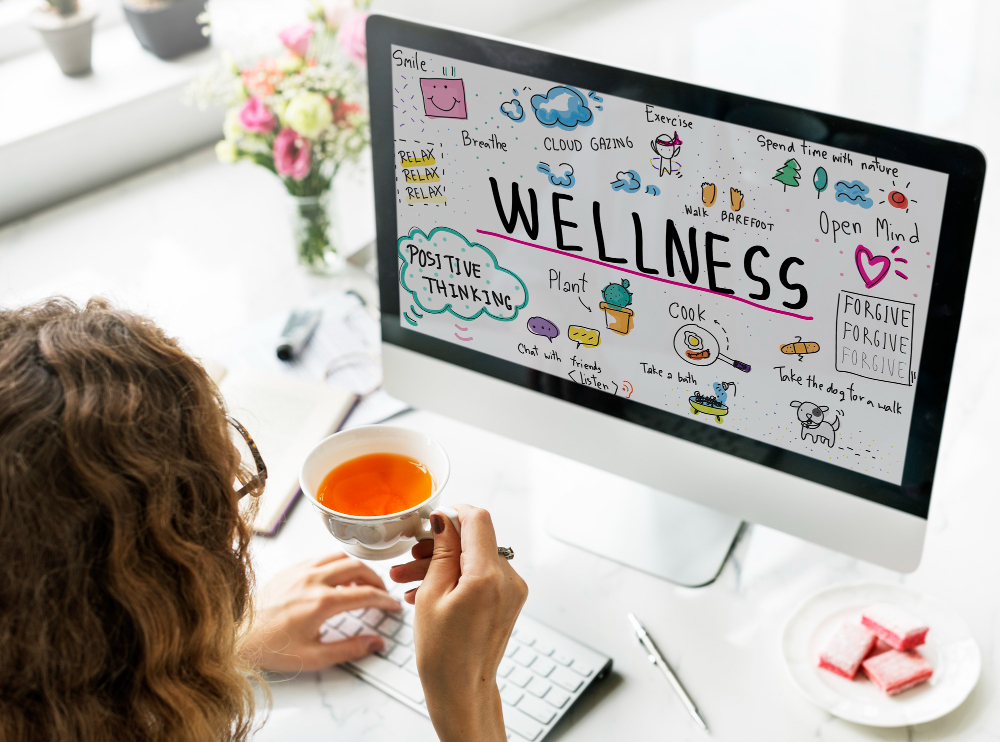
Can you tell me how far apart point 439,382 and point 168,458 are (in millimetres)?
429

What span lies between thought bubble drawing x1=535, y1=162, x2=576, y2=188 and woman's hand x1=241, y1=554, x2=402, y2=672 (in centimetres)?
43

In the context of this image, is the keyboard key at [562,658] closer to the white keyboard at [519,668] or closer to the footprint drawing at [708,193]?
the white keyboard at [519,668]

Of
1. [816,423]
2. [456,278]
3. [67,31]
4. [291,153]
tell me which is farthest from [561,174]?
[67,31]

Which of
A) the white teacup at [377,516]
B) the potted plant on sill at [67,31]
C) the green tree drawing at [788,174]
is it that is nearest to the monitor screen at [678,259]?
the green tree drawing at [788,174]

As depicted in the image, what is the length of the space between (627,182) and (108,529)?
0.47m

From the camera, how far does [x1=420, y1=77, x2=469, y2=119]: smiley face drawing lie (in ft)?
2.76

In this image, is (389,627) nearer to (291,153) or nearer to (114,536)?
(114,536)

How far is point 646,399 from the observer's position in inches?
34.9

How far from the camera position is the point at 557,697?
Result: 87cm

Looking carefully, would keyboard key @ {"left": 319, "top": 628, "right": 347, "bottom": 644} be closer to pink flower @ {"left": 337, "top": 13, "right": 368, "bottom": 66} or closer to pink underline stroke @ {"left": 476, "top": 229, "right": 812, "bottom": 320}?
pink underline stroke @ {"left": 476, "top": 229, "right": 812, "bottom": 320}

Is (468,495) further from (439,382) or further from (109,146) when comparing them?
(109,146)

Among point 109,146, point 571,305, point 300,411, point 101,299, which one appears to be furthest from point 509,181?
point 109,146

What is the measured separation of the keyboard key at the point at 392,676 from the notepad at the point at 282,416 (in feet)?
0.73

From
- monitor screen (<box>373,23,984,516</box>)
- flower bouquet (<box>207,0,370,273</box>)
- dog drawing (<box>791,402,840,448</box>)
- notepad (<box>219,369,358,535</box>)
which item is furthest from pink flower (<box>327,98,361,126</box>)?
dog drawing (<box>791,402,840,448</box>)
